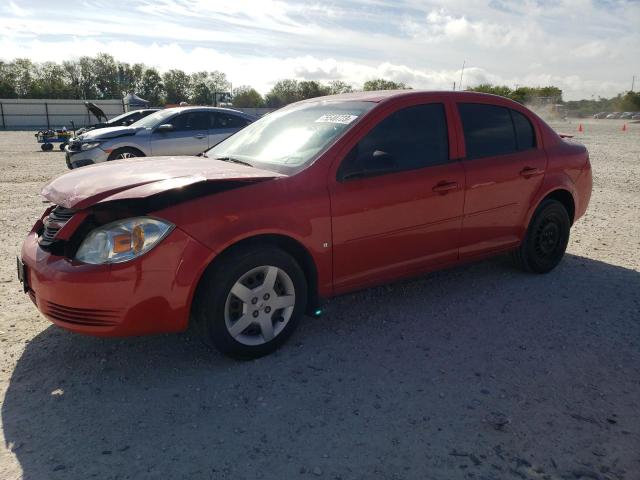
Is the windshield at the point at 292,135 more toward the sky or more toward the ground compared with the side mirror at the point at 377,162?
more toward the sky

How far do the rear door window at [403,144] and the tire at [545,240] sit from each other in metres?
1.38

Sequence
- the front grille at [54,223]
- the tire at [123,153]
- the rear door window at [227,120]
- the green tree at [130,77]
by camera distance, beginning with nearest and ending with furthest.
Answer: the front grille at [54,223] < the tire at [123,153] < the rear door window at [227,120] < the green tree at [130,77]

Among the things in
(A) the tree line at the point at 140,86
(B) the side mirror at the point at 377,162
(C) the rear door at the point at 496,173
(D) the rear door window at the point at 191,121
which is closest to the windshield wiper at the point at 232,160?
(B) the side mirror at the point at 377,162

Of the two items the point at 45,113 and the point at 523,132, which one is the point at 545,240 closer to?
the point at 523,132

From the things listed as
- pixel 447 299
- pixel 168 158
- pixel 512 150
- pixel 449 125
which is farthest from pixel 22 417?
pixel 512 150

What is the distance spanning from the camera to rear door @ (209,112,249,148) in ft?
35.8

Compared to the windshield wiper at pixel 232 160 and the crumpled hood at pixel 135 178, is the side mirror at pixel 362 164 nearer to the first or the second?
the crumpled hood at pixel 135 178

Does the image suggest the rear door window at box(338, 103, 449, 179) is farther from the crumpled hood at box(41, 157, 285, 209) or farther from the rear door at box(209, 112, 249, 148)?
the rear door at box(209, 112, 249, 148)

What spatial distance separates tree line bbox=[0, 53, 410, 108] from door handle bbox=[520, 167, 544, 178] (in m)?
62.9

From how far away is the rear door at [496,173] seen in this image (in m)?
4.21

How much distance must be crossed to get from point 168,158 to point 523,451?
316cm

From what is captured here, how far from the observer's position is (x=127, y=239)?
9.33 feet

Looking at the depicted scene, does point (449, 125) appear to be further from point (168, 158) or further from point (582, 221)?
point (582, 221)

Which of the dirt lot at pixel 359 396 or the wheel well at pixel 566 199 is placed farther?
the wheel well at pixel 566 199
